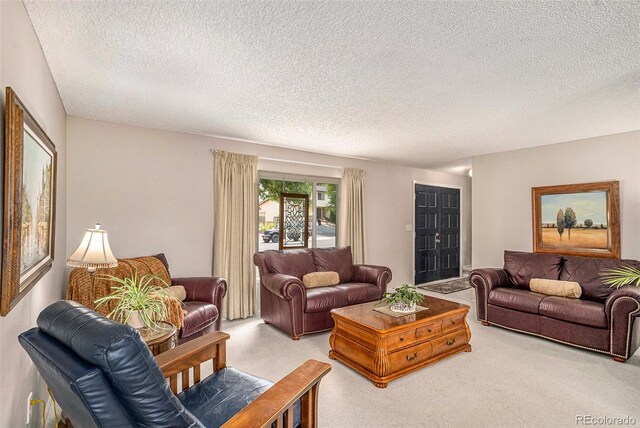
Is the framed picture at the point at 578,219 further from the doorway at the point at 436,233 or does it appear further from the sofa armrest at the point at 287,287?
the sofa armrest at the point at 287,287

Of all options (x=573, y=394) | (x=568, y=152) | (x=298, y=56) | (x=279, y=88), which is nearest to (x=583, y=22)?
(x=298, y=56)

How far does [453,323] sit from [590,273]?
1.86m

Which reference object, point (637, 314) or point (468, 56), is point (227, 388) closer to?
point (468, 56)

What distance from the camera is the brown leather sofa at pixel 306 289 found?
3660mm

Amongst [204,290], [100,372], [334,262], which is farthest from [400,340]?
[100,372]

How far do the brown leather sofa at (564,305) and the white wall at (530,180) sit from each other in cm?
66

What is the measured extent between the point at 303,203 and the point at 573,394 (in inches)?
153

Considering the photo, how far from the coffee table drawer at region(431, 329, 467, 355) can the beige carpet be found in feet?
0.35

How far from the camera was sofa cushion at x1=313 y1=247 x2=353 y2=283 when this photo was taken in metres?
4.55

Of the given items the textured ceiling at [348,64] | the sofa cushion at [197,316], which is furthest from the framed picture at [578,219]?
the sofa cushion at [197,316]

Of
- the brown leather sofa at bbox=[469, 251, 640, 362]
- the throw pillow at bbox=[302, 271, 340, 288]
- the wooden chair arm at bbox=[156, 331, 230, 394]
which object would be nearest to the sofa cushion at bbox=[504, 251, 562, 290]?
the brown leather sofa at bbox=[469, 251, 640, 362]

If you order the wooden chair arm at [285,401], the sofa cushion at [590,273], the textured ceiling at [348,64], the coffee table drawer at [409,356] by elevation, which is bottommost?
the coffee table drawer at [409,356]

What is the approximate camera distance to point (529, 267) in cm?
420

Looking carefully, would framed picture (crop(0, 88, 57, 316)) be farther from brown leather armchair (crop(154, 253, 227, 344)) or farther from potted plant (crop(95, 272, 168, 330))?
brown leather armchair (crop(154, 253, 227, 344))
